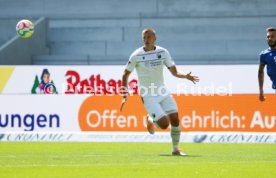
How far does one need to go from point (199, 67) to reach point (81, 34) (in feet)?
31.1

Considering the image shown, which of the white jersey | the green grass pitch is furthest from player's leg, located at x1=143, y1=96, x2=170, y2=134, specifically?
the green grass pitch

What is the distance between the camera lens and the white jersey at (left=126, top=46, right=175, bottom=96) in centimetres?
1450

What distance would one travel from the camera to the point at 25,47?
2912 cm

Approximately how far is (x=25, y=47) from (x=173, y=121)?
15.5 meters

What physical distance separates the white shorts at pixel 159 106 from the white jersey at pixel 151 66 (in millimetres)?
95

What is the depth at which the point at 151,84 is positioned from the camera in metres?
14.6

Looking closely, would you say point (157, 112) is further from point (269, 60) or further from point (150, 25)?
point (150, 25)

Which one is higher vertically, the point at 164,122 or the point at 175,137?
the point at 164,122

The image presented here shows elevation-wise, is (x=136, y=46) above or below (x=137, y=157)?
above

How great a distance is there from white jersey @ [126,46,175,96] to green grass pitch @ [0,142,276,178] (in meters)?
1.15

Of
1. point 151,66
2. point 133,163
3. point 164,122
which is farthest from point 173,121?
point 133,163

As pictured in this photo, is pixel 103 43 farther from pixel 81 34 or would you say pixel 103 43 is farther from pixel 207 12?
pixel 207 12

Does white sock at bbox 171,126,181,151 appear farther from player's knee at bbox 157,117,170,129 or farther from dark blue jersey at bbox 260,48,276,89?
dark blue jersey at bbox 260,48,276,89

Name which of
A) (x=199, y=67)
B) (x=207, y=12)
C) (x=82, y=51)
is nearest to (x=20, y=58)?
(x=82, y=51)
